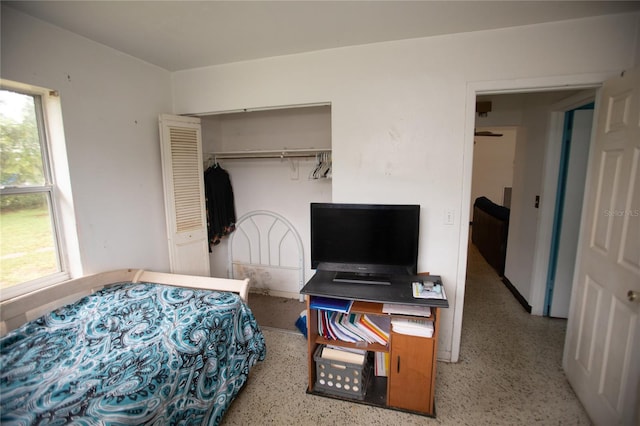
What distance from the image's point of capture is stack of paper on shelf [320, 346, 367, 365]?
73.9 inches

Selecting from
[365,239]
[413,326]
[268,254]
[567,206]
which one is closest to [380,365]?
[413,326]

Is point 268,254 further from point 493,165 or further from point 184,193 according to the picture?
point 493,165

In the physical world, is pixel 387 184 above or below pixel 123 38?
below

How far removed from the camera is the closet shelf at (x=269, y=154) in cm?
288

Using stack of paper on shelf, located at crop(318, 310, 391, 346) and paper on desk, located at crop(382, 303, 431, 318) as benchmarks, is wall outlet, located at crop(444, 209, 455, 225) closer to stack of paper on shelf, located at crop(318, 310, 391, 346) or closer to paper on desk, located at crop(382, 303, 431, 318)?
paper on desk, located at crop(382, 303, 431, 318)

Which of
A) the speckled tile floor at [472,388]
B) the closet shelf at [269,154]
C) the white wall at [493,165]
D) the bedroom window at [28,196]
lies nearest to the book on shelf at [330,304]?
the speckled tile floor at [472,388]

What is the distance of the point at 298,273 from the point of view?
3312 mm

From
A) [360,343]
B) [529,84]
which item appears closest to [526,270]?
[529,84]

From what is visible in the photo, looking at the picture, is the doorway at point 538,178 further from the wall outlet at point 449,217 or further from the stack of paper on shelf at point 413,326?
the stack of paper on shelf at point 413,326

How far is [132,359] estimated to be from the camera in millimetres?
1390

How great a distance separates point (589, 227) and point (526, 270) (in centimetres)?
146

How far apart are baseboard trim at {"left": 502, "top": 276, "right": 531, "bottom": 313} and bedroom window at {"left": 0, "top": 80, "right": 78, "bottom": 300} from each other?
409 centimetres

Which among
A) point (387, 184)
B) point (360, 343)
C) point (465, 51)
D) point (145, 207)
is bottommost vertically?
point (360, 343)

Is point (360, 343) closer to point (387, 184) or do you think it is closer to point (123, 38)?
point (387, 184)
